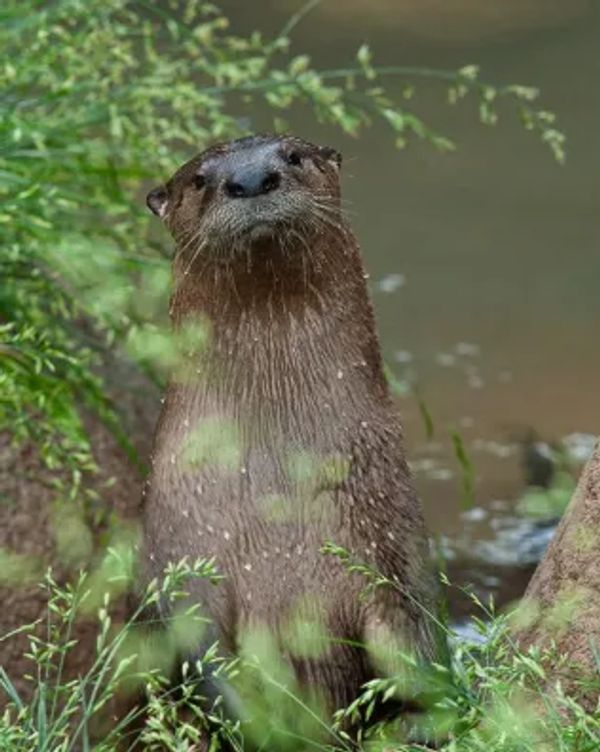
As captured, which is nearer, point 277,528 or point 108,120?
point 277,528

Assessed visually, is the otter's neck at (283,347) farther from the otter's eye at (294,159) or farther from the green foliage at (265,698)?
the green foliage at (265,698)

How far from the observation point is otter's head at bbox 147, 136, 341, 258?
3.42m

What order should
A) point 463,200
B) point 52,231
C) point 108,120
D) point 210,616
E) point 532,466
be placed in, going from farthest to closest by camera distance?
point 463,200 → point 532,466 → point 108,120 → point 52,231 → point 210,616

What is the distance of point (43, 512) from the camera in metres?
4.52

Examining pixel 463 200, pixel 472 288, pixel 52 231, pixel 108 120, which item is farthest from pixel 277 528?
pixel 463 200

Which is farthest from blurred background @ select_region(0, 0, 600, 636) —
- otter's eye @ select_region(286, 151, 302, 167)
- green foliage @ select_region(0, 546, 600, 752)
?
otter's eye @ select_region(286, 151, 302, 167)

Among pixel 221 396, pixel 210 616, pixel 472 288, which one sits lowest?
pixel 472 288

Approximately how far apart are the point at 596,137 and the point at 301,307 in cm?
524

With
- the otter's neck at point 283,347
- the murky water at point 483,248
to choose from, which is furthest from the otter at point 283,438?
the murky water at point 483,248

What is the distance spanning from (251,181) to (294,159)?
0.16 m

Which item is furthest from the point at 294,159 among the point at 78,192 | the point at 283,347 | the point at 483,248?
the point at 483,248

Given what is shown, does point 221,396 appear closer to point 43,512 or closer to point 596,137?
point 43,512

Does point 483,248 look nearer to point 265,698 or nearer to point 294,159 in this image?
point 294,159

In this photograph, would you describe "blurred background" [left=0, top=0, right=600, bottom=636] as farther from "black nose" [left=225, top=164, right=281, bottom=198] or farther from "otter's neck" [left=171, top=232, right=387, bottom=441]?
"black nose" [left=225, top=164, right=281, bottom=198]
